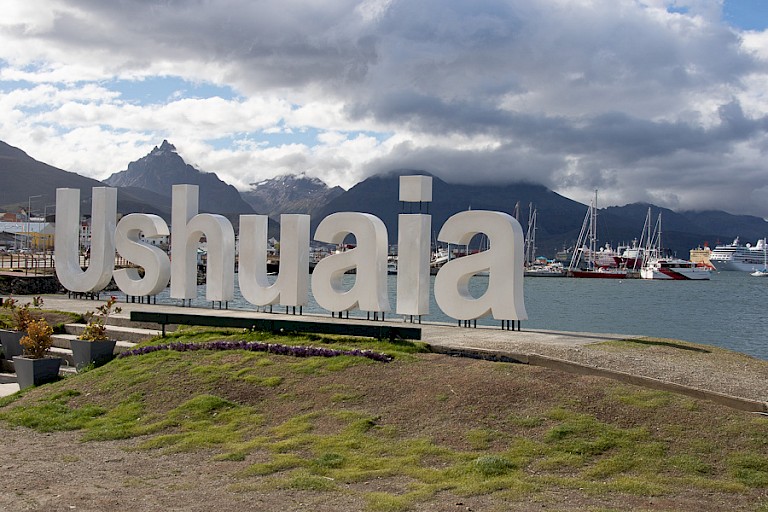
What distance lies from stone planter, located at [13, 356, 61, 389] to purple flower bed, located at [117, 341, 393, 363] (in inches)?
56.3

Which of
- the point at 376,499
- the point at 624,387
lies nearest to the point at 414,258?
the point at 624,387

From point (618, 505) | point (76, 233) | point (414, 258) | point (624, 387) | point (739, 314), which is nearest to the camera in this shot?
point (618, 505)

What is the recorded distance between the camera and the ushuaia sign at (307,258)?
2180cm

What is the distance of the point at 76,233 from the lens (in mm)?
31234

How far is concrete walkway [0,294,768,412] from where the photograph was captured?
13.1 metres

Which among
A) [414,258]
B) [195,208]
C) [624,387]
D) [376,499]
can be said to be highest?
[195,208]

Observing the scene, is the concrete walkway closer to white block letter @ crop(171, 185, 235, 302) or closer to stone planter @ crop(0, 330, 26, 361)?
stone planter @ crop(0, 330, 26, 361)

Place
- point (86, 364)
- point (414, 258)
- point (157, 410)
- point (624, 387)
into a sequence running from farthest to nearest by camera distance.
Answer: point (414, 258), point (86, 364), point (157, 410), point (624, 387)

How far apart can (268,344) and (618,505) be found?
31.5ft

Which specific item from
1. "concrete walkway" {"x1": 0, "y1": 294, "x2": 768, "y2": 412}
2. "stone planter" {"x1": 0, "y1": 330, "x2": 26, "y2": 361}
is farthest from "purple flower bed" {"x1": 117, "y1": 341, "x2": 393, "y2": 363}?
"stone planter" {"x1": 0, "y1": 330, "x2": 26, "y2": 361}

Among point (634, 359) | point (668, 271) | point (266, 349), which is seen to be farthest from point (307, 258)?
point (668, 271)

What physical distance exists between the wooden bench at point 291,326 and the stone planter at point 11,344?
11.0 ft

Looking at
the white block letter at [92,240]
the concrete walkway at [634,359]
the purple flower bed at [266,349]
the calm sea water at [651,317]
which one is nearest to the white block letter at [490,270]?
the concrete walkway at [634,359]

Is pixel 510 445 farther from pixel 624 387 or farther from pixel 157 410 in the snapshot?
pixel 157 410
